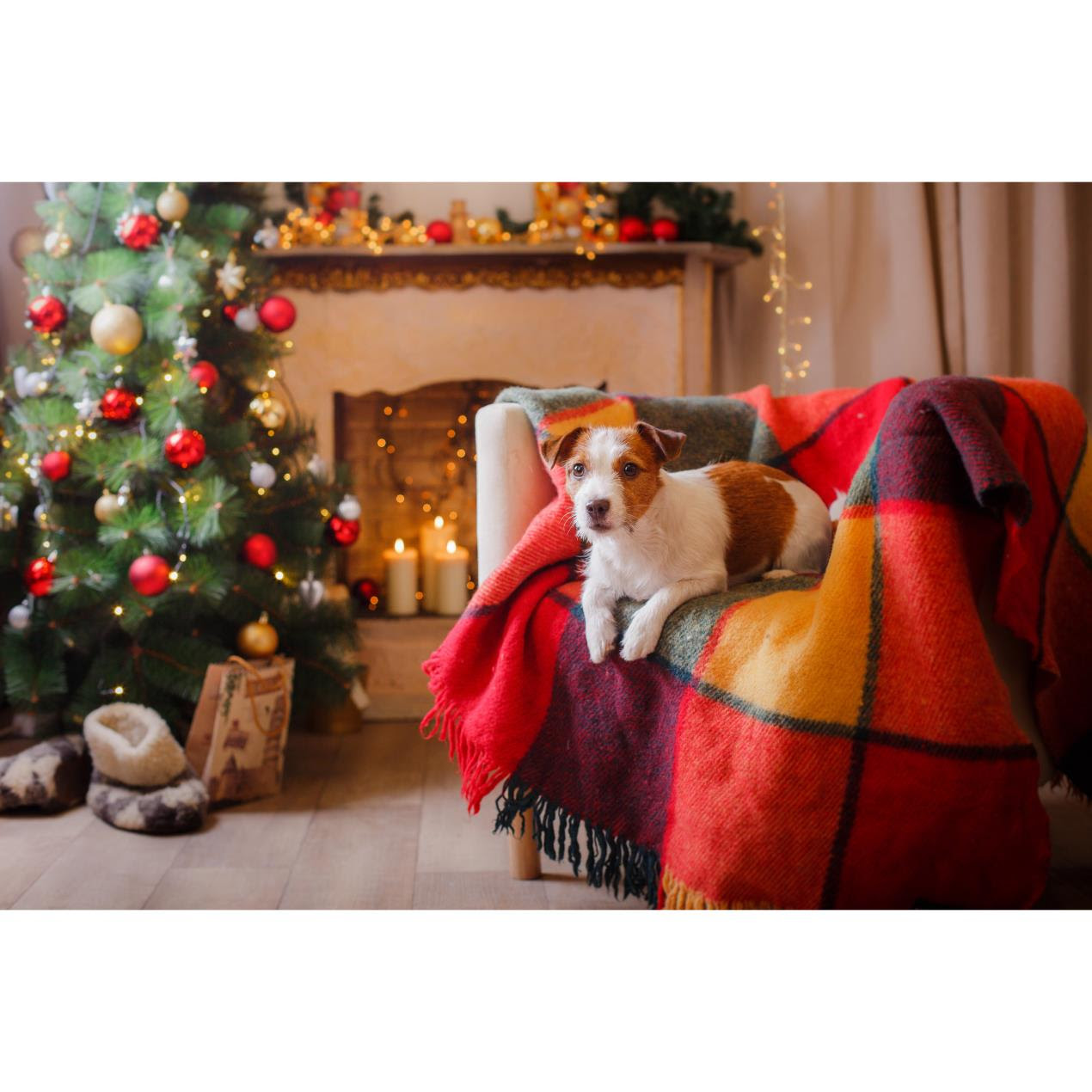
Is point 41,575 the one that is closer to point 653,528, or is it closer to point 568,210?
point 653,528

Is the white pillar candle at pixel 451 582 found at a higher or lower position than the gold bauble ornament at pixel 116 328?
lower

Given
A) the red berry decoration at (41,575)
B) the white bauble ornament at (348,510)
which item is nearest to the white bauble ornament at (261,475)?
the white bauble ornament at (348,510)

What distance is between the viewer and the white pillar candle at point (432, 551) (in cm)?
A: 306

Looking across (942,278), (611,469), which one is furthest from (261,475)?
(942,278)

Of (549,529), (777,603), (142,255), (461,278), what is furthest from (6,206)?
(777,603)

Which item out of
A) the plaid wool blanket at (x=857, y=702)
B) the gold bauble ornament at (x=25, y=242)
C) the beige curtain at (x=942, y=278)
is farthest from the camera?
the beige curtain at (x=942, y=278)

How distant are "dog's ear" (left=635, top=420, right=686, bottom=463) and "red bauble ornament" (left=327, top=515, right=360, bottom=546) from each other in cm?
120

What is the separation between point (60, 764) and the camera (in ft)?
6.68

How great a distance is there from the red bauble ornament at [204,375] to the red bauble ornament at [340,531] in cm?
43

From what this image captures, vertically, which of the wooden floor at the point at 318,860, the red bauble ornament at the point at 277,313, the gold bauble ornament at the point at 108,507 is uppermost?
the red bauble ornament at the point at 277,313

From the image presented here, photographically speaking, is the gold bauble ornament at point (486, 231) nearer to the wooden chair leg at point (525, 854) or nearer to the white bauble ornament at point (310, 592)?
the white bauble ornament at point (310, 592)

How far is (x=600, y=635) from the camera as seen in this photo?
56.4 inches

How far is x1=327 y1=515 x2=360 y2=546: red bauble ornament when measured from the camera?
2461mm

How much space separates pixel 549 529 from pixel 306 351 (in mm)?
1643
